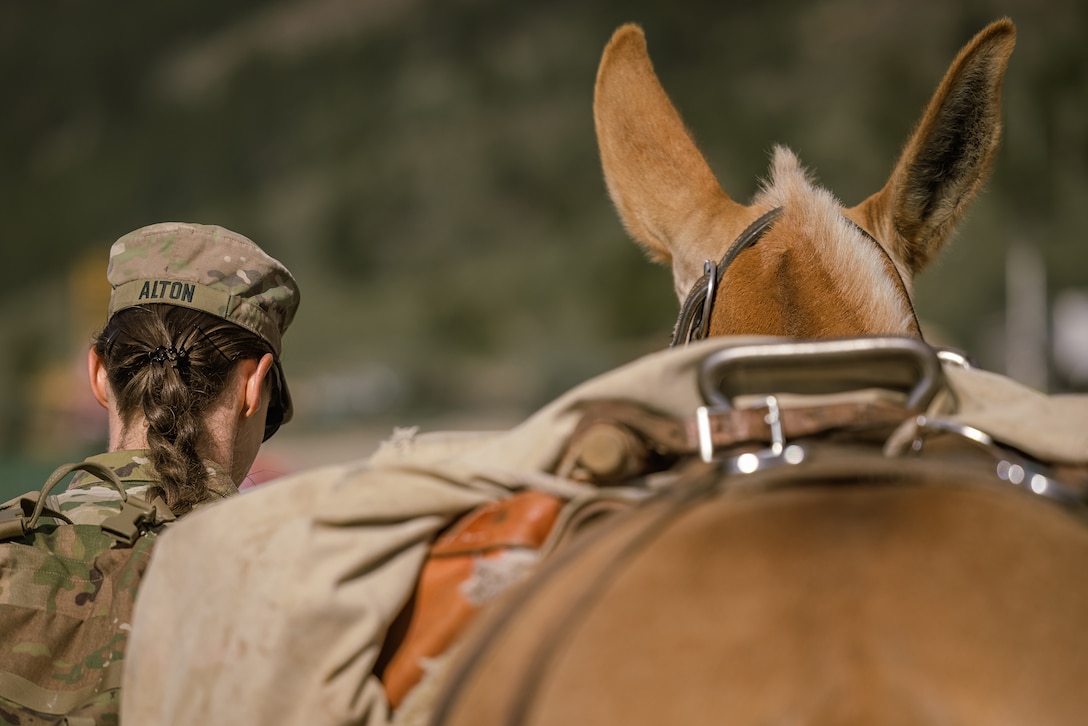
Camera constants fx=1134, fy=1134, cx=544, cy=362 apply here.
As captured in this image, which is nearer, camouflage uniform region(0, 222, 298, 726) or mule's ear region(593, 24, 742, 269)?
camouflage uniform region(0, 222, 298, 726)

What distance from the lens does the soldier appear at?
2637 mm

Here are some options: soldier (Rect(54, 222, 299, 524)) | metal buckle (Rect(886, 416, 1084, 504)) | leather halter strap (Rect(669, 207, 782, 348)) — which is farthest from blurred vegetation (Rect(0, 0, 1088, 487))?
metal buckle (Rect(886, 416, 1084, 504))

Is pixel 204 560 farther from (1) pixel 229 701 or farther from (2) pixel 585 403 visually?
(2) pixel 585 403

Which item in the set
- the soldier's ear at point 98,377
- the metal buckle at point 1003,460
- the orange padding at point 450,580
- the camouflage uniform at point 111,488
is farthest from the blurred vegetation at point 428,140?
the metal buckle at point 1003,460

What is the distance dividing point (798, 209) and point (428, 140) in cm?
10102

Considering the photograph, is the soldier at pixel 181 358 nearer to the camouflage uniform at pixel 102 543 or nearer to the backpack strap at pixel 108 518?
the camouflage uniform at pixel 102 543

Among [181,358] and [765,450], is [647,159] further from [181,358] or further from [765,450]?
[765,450]

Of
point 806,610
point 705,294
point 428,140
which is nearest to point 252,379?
point 705,294

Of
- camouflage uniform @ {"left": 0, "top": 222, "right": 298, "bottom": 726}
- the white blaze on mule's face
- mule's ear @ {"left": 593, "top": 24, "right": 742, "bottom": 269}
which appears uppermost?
mule's ear @ {"left": 593, "top": 24, "right": 742, "bottom": 269}

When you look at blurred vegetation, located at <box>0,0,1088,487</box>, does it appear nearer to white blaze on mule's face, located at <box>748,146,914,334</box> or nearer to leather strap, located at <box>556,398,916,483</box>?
white blaze on mule's face, located at <box>748,146,914,334</box>

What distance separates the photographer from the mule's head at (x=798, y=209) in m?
2.61

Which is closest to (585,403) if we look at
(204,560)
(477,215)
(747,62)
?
(204,560)

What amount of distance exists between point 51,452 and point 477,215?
82691mm

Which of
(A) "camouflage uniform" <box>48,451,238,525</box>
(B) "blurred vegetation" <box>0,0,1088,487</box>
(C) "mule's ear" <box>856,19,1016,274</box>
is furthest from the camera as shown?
(B) "blurred vegetation" <box>0,0,1088,487</box>
